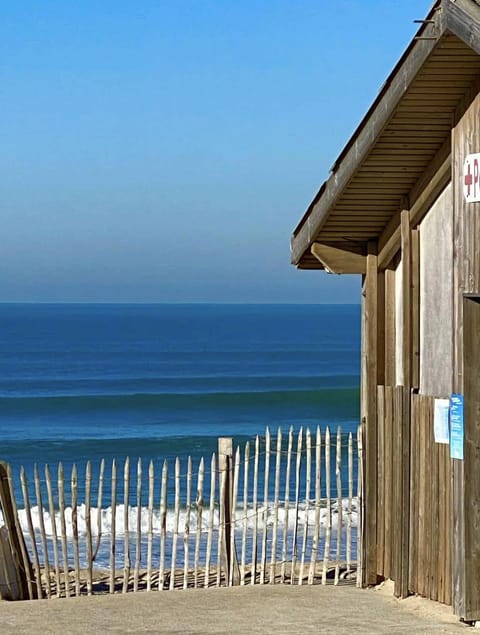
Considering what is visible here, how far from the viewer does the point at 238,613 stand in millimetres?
9508

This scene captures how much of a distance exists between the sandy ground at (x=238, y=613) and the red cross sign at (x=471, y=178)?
2916 mm

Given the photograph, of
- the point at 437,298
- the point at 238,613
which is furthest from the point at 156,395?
the point at 437,298

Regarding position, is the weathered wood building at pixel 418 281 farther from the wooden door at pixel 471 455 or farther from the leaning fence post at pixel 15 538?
the leaning fence post at pixel 15 538

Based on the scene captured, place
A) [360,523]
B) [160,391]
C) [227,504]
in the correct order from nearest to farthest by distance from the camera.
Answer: [360,523], [227,504], [160,391]

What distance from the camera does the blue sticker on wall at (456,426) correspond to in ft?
28.3

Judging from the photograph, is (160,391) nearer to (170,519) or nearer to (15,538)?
(170,519)

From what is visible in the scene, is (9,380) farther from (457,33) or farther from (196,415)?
(457,33)

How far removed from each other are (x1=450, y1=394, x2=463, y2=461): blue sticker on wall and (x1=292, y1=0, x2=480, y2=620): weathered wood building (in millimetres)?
35

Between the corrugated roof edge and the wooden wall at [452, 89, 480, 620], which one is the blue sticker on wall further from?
the corrugated roof edge

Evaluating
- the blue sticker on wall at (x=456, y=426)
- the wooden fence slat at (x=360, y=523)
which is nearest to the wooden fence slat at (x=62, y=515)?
the wooden fence slat at (x=360, y=523)

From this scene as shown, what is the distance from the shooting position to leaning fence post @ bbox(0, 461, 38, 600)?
10.8 metres

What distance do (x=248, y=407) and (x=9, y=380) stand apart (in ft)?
63.3

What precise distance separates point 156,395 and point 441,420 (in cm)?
3508

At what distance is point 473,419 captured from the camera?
858 centimetres
